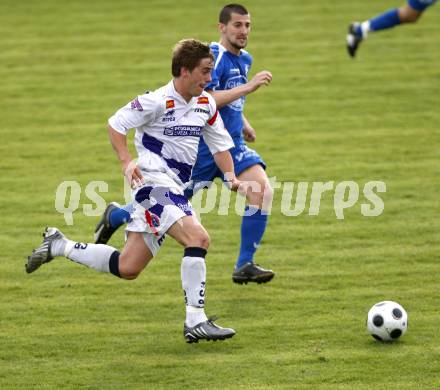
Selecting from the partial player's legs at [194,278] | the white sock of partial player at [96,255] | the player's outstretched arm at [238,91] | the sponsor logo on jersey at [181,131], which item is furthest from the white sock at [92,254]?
the player's outstretched arm at [238,91]

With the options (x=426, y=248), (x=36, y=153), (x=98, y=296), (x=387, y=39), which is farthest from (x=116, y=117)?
(x=387, y=39)

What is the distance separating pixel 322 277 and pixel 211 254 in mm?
1202

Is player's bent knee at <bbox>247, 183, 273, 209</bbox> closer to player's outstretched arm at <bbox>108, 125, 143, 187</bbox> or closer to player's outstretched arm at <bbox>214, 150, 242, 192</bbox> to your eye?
player's outstretched arm at <bbox>214, 150, 242, 192</bbox>

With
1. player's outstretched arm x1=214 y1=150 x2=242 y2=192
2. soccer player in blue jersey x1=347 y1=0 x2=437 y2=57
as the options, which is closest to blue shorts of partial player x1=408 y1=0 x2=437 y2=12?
soccer player in blue jersey x1=347 y1=0 x2=437 y2=57

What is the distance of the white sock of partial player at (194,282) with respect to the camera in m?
7.26

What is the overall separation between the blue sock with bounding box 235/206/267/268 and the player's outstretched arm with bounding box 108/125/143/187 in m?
1.79

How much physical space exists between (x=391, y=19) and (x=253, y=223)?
5638 millimetres

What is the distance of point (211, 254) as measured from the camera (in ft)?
31.5

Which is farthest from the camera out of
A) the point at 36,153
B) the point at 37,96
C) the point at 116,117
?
the point at 37,96

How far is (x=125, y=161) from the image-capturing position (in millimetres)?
7148

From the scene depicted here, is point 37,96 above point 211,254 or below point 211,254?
above

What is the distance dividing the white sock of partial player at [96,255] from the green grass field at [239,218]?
467mm

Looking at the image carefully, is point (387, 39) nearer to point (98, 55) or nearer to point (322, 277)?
point (98, 55)

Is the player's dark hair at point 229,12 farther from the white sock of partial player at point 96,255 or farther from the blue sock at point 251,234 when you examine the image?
the white sock of partial player at point 96,255
